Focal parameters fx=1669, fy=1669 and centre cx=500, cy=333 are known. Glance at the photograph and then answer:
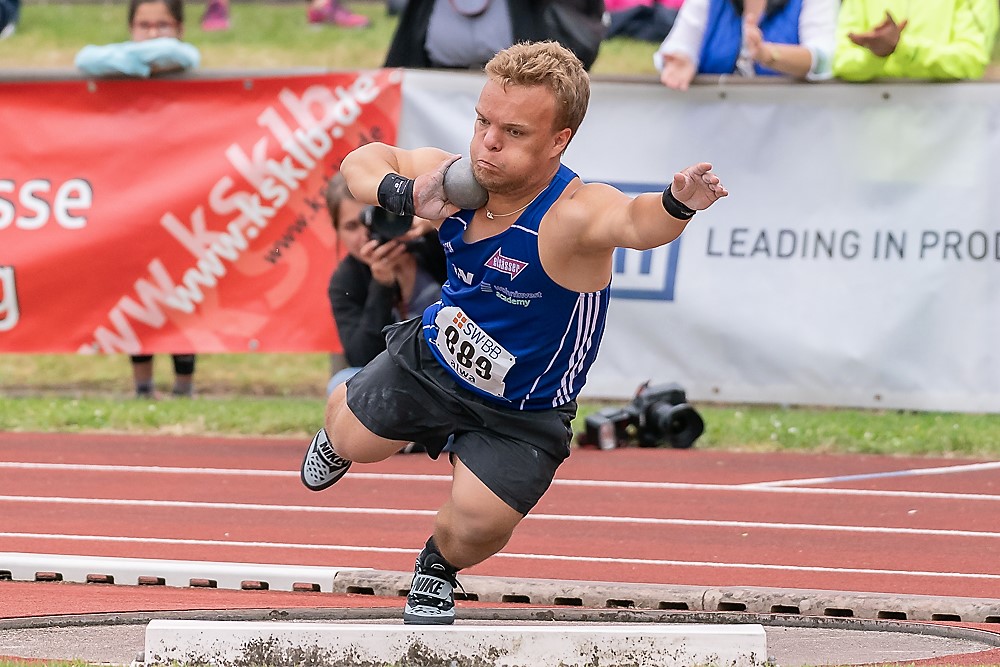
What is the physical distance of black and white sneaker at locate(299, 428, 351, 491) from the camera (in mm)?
5473

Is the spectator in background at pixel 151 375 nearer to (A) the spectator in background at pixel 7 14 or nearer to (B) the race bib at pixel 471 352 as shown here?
(A) the spectator in background at pixel 7 14

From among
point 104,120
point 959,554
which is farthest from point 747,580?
point 104,120

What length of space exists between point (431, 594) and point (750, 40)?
4.74 metres

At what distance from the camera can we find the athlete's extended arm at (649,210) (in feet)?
13.9

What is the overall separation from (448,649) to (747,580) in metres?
1.85

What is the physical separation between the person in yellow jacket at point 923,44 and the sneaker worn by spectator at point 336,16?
8.51m

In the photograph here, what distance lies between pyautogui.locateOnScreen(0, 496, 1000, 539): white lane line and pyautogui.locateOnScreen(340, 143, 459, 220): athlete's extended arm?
237 cm

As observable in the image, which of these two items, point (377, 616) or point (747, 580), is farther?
point (747, 580)

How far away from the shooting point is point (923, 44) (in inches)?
349

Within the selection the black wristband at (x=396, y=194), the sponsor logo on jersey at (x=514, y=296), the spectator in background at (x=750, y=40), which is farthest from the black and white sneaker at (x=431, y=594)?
the spectator in background at (x=750, y=40)

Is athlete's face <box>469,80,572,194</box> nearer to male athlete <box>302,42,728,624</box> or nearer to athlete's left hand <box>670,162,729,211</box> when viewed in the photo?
male athlete <box>302,42,728,624</box>

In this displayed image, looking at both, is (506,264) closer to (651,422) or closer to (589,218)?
(589,218)

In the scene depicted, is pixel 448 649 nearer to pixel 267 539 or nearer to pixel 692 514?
pixel 267 539

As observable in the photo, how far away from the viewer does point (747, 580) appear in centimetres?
616
